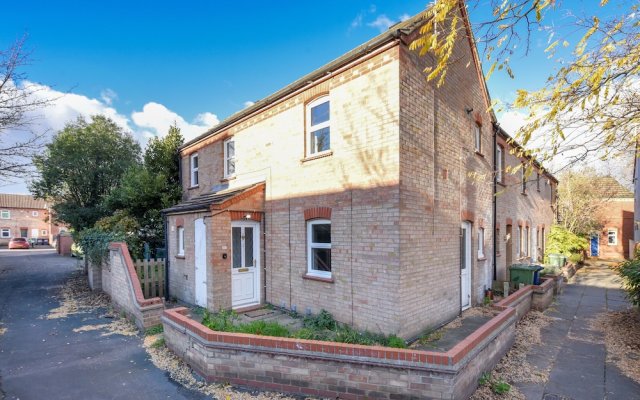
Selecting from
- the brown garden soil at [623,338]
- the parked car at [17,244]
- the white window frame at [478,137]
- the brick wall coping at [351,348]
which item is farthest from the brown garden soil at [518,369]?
the parked car at [17,244]

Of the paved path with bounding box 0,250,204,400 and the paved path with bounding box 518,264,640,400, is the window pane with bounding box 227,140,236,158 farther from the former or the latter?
the paved path with bounding box 518,264,640,400

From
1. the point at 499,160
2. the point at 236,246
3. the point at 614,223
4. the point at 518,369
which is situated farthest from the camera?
the point at 614,223

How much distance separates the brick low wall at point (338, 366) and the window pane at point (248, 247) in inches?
139

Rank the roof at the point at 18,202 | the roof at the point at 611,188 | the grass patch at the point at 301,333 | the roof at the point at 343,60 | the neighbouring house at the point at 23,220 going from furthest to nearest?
1. the roof at the point at 18,202
2. the neighbouring house at the point at 23,220
3. the roof at the point at 611,188
4. the roof at the point at 343,60
5. the grass patch at the point at 301,333

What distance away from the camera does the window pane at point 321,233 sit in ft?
26.2

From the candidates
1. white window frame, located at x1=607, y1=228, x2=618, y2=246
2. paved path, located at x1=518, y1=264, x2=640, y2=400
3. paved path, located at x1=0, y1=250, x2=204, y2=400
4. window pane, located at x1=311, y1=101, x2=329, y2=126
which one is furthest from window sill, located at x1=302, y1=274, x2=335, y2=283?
white window frame, located at x1=607, y1=228, x2=618, y2=246

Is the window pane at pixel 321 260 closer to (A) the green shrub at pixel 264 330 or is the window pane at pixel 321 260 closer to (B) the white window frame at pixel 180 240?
(A) the green shrub at pixel 264 330

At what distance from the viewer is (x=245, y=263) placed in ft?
30.7

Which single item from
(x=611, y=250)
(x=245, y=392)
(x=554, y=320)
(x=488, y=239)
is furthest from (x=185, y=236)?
(x=611, y=250)

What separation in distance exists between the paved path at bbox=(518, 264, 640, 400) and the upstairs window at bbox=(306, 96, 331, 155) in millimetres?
6296

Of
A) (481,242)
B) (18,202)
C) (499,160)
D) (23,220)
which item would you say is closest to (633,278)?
(481,242)

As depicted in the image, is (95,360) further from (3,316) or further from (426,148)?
(426,148)

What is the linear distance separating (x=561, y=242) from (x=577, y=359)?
1641cm

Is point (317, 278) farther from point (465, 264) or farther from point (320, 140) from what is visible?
point (465, 264)
